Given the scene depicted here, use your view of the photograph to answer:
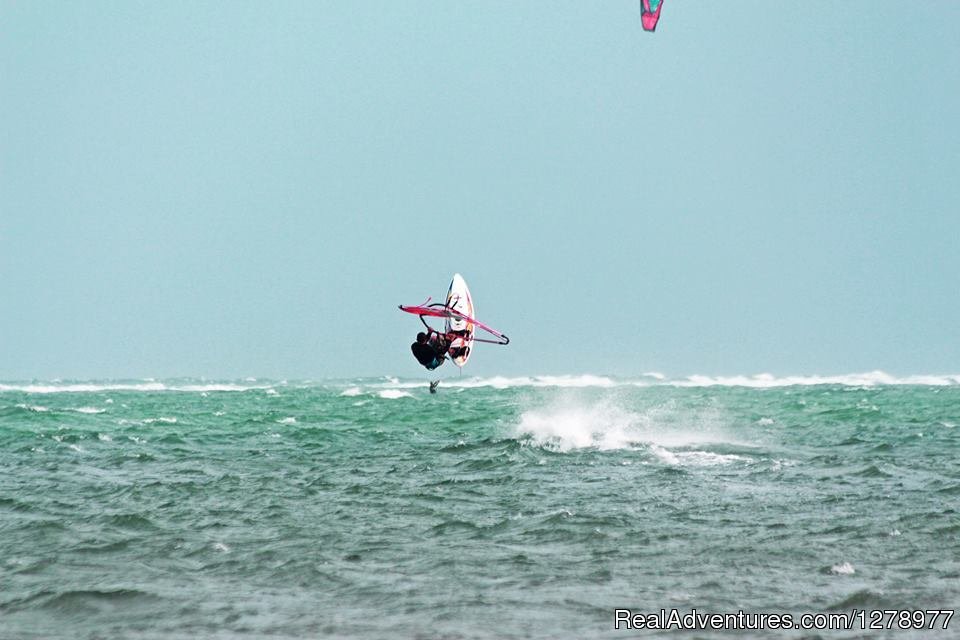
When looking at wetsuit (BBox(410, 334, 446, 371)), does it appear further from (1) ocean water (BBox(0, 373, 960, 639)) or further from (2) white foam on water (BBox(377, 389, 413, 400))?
(2) white foam on water (BBox(377, 389, 413, 400))

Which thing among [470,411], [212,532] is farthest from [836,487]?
[470,411]

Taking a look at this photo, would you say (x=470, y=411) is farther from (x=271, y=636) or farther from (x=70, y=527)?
(x=271, y=636)

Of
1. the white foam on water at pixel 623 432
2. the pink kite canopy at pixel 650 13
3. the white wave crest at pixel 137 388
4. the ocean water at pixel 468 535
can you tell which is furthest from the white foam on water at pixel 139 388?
the ocean water at pixel 468 535

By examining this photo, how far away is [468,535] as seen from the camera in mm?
14977

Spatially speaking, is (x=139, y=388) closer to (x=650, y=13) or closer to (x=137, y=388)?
(x=137, y=388)

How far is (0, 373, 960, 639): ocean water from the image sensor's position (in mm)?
10852

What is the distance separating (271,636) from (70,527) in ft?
24.3

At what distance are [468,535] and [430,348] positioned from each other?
885 cm

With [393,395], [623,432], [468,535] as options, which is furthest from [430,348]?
[393,395]

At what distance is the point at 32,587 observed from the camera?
39.9 feet

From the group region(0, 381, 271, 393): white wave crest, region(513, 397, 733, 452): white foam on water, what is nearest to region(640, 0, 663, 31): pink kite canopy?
region(513, 397, 733, 452): white foam on water

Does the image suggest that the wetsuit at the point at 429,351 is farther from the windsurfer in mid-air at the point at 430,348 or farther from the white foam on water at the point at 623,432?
the white foam on water at the point at 623,432

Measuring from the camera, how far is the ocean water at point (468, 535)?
10.9 m

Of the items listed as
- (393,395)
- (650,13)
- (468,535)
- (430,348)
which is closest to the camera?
(468,535)
